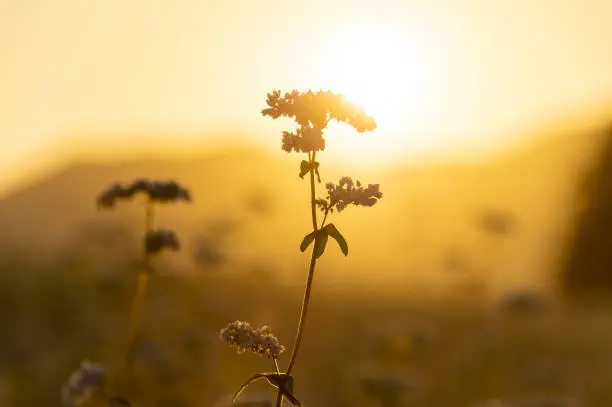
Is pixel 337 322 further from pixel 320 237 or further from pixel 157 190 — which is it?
pixel 320 237

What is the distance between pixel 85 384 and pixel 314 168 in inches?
205

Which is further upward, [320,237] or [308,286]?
[320,237]

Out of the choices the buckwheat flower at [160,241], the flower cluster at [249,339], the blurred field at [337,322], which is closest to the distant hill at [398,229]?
the blurred field at [337,322]

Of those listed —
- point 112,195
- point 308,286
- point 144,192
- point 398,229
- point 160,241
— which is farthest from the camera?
point 398,229

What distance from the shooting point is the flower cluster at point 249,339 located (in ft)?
20.0

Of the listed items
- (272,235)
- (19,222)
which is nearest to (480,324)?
(272,235)

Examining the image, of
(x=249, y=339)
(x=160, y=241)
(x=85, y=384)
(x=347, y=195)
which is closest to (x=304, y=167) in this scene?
(x=347, y=195)

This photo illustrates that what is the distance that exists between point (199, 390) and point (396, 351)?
4907 millimetres

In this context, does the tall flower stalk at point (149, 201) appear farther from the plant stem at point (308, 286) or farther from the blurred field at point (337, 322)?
the plant stem at point (308, 286)

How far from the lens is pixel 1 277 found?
132ft

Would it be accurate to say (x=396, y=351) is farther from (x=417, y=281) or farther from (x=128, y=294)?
(x=417, y=281)

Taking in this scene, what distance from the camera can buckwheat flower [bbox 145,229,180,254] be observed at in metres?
9.38

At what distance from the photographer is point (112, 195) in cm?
956

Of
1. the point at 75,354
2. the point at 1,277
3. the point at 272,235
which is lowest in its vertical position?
the point at 272,235
